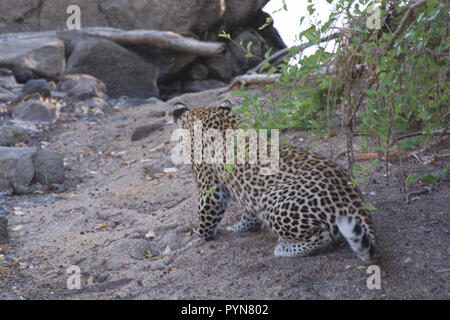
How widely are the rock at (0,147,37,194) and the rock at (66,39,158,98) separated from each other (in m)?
6.17

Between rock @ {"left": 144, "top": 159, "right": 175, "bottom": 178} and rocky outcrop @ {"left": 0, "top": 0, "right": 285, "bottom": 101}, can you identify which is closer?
rock @ {"left": 144, "top": 159, "right": 175, "bottom": 178}

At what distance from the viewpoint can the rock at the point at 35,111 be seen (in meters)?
10.6

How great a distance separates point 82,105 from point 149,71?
3.07m

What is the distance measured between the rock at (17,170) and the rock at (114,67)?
20.2 feet

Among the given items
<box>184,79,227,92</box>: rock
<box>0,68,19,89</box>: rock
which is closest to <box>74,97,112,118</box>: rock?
<box>0,68,19,89</box>: rock

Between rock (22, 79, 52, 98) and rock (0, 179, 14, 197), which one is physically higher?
rock (22, 79, 52, 98)

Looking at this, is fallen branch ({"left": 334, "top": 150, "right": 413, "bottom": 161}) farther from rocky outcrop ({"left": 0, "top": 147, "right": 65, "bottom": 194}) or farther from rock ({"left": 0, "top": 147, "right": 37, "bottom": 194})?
rock ({"left": 0, "top": 147, "right": 37, "bottom": 194})

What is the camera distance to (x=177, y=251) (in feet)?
17.2

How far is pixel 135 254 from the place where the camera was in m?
5.33

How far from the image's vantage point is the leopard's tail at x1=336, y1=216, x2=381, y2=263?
395cm

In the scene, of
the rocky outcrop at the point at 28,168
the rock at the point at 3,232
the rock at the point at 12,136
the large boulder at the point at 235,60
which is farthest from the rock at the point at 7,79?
the rock at the point at 3,232

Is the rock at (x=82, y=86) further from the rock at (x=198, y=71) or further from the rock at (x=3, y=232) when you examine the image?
the rock at (x=3, y=232)

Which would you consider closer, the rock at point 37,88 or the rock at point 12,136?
the rock at point 12,136
